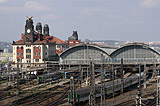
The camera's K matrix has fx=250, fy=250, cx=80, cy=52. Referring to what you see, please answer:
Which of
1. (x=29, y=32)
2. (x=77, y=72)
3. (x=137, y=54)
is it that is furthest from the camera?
(x=29, y=32)

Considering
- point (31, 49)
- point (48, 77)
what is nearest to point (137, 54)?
point (48, 77)

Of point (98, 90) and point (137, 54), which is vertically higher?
point (137, 54)

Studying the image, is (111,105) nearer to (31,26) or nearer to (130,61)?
(130,61)

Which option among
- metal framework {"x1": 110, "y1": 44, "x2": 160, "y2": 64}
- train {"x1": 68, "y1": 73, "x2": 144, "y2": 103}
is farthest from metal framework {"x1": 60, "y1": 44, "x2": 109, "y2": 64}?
train {"x1": 68, "y1": 73, "x2": 144, "y2": 103}

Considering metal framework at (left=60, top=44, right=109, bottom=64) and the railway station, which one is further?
metal framework at (left=60, top=44, right=109, bottom=64)

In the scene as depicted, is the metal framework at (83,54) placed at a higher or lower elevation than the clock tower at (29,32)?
lower

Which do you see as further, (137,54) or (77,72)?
(77,72)

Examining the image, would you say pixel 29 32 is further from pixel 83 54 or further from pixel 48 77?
pixel 48 77

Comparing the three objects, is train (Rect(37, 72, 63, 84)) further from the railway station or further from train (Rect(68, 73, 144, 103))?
train (Rect(68, 73, 144, 103))

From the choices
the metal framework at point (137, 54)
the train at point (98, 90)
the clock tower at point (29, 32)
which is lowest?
the train at point (98, 90)

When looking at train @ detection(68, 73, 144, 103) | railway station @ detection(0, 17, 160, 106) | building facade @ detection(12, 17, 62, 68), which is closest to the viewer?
train @ detection(68, 73, 144, 103)

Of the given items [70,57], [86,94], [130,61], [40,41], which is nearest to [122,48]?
[130,61]

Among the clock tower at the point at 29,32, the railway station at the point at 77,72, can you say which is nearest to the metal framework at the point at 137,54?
the railway station at the point at 77,72

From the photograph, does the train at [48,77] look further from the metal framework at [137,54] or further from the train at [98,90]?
the metal framework at [137,54]
